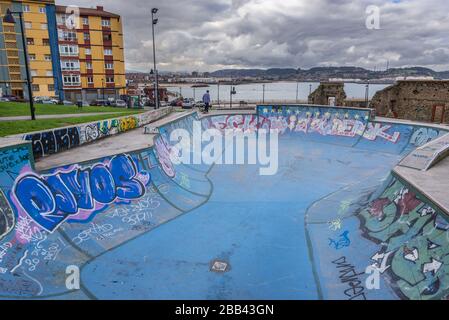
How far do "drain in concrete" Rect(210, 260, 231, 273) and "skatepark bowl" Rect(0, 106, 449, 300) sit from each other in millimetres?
57

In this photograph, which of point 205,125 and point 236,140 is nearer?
point 236,140

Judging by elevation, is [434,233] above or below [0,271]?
above

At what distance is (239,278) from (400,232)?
200 inches

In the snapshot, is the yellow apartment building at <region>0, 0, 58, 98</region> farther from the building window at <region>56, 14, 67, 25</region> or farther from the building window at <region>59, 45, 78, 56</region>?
the building window at <region>56, 14, 67, 25</region>

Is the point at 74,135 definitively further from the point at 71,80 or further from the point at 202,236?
the point at 71,80

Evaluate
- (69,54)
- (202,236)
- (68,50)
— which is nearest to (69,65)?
(69,54)

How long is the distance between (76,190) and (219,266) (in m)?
6.00

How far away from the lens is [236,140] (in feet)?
94.9

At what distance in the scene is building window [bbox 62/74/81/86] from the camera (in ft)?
200

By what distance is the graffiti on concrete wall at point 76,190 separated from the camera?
10203 millimetres
